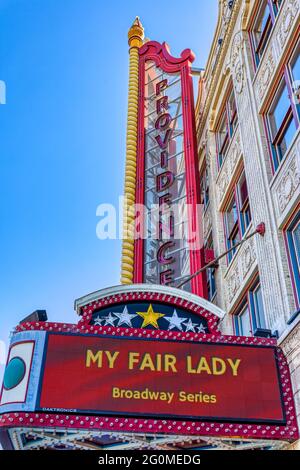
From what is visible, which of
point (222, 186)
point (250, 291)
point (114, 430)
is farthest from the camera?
point (222, 186)

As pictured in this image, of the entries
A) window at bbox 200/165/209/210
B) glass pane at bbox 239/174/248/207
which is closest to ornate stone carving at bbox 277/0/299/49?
glass pane at bbox 239/174/248/207

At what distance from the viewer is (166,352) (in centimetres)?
1062

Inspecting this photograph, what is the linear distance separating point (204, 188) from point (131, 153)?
3.33 metres

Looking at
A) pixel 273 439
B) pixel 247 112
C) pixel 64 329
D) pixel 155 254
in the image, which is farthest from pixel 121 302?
pixel 155 254

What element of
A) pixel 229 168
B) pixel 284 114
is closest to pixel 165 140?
pixel 229 168

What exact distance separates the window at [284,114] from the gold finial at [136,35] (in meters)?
14.7

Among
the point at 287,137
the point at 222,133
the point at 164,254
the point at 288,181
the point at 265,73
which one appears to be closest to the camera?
the point at 288,181

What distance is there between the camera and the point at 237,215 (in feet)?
54.7

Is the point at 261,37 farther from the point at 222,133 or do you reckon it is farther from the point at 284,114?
the point at 222,133

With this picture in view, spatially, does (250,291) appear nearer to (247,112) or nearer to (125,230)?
(247,112)

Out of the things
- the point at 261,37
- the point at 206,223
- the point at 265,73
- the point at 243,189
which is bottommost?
the point at 243,189

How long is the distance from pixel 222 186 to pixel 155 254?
12.1 ft

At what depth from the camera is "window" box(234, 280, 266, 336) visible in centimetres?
1430

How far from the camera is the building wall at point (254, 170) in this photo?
12094 millimetres
